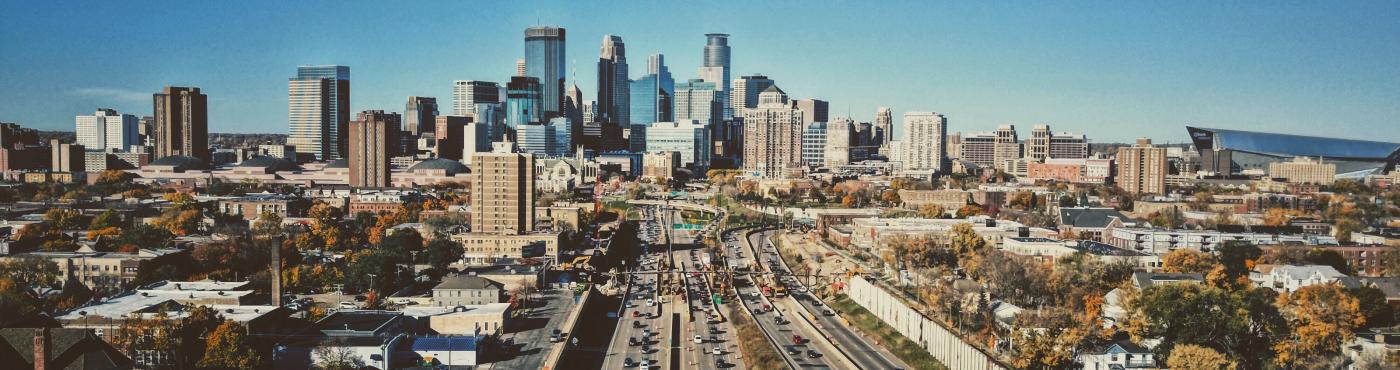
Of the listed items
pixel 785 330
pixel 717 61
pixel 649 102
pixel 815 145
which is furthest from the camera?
pixel 717 61

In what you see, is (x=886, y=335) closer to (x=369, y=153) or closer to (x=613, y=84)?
(x=369, y=153)

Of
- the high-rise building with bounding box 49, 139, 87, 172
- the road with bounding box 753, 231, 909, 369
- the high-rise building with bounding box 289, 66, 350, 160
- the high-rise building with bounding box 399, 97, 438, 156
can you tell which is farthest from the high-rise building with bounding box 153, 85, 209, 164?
the road with bounding box 753, 231, 909, 369

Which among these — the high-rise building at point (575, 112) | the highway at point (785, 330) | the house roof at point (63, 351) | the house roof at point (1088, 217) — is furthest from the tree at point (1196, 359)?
the high-rise building at point (575, 112)

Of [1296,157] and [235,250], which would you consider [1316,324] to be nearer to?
[235,250]

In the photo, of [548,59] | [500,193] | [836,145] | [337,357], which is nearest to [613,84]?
[548,59]

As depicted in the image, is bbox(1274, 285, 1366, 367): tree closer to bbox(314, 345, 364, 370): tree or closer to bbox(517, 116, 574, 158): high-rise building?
bbox(314, 345, 364, 370): tree

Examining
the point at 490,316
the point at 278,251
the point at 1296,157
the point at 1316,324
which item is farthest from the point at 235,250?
the point at 1296,157

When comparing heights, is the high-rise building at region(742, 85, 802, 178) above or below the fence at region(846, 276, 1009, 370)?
above
